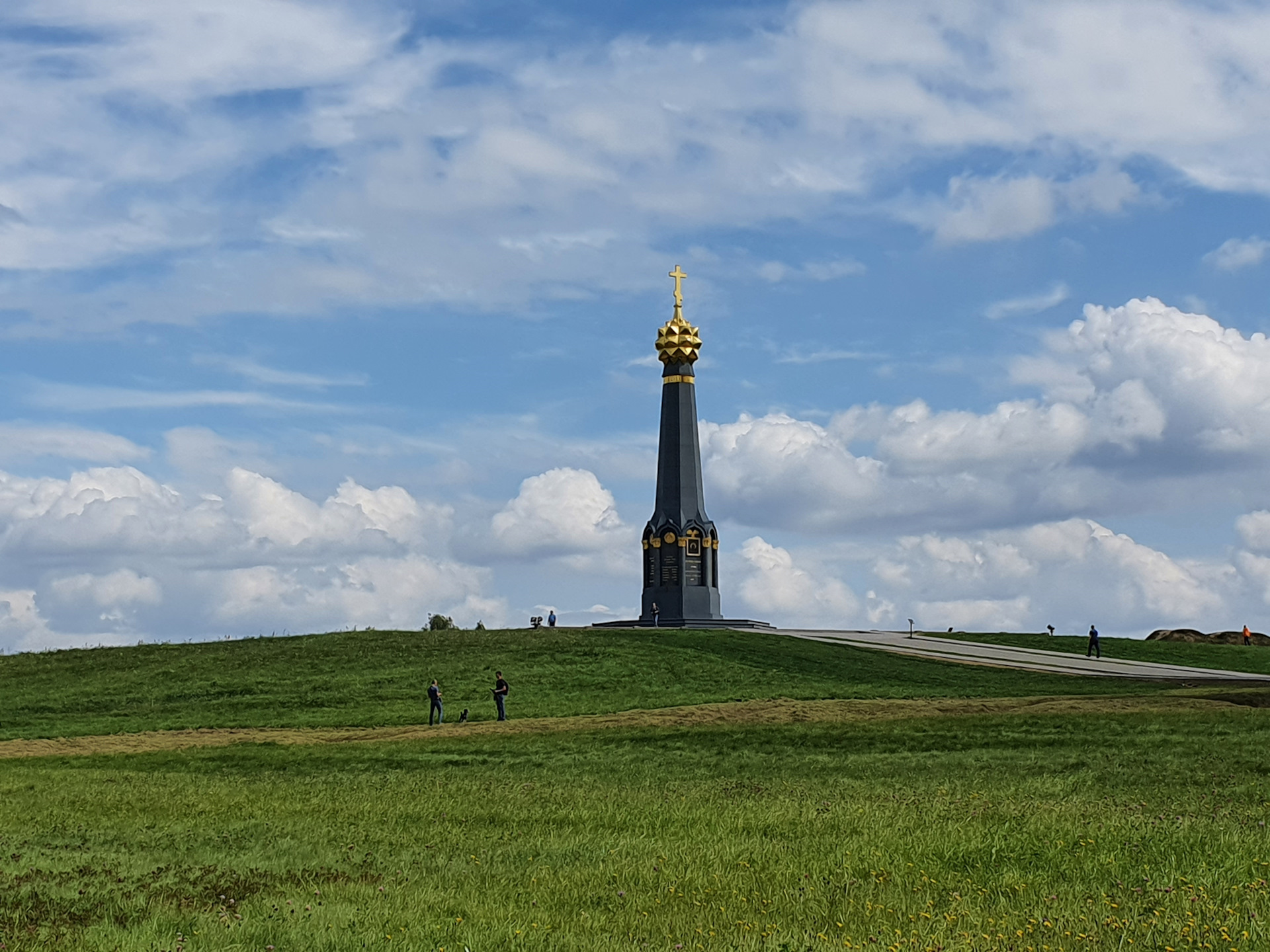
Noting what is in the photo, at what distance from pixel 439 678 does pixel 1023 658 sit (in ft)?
85.7

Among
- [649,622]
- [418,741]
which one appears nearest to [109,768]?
[418,741]

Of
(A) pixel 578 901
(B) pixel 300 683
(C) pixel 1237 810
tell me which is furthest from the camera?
(B) pixel 300 683

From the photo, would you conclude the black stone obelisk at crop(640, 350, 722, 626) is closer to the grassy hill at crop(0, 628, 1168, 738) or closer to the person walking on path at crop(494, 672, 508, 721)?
the grassy hill at crop(0, 628, 1168, 738)

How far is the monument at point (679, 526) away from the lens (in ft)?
208

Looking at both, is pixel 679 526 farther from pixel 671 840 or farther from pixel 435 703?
pixel 671 840

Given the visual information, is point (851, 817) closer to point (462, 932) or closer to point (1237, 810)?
point (1237, 810)

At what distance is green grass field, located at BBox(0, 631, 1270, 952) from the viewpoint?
888 centimetres

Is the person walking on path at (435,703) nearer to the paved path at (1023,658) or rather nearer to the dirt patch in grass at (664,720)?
the dirt patch in grass at (664,720)

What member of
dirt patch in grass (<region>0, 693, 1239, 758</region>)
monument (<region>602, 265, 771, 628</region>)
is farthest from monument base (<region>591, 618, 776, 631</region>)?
dirt patch in grass (<region>0, 693, 1239, 758</region>)

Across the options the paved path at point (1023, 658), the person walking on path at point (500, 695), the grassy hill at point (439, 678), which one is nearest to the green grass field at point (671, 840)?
the person walking on path at point (500, 695)

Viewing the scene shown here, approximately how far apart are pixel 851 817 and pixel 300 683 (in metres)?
34.0

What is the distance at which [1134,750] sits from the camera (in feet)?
79.1

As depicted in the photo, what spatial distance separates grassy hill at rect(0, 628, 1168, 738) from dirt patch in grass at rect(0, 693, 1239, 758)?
172cm

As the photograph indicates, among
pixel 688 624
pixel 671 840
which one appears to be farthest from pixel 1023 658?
pixel 671 840
